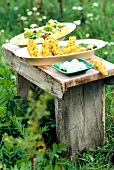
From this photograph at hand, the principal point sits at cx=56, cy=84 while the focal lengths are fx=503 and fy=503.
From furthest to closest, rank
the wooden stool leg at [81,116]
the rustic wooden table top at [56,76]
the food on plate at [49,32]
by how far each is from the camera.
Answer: the food on plate at [49,32] < the wooden stool leg at [81,116] < the rustic wooden table top at [56,76]

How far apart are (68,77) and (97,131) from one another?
0.60 m

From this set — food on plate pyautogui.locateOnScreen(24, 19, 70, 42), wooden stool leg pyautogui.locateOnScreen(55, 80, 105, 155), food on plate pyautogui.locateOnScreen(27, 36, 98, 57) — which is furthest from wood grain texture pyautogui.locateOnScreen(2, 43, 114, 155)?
food on plate pyautogui.locateOnScreen(24, 19, 70, 42)

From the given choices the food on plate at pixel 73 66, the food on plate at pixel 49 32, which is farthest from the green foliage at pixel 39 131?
the food on plate at pixel 49 32

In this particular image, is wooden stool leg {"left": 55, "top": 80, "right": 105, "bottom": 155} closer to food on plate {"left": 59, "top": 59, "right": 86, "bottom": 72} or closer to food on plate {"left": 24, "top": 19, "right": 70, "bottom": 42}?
food on plate {"left": 59, "top": 59, "right": 86, "bottom": 72}

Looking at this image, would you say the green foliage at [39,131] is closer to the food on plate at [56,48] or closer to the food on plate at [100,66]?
the food on plate at [56,48]

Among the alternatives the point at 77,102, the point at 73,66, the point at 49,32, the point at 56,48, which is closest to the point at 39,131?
the point at 77,102

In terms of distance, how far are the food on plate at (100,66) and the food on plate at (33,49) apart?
1.25ft

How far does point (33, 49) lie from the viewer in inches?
138

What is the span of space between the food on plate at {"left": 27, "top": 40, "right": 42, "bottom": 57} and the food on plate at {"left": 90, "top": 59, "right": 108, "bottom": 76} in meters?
0.38

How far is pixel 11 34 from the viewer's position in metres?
5.79

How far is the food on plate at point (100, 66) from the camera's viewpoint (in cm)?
328

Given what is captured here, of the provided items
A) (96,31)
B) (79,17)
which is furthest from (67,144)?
(79,17)

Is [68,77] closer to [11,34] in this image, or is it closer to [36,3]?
[11,34]

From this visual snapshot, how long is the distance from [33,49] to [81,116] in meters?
0.58
